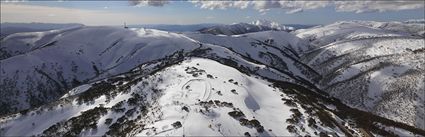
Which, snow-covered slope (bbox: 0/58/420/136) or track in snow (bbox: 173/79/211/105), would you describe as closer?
snow-covered slope (bbox: 0/58/420/136)

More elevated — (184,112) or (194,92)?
(194,92)

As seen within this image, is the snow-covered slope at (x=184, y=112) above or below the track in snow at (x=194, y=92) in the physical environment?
below

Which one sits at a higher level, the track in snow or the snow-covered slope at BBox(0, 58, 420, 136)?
the track in snow

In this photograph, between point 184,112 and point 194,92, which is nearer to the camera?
point 184,112

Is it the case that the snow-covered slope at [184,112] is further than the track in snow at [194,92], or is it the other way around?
the track in snow at [194,92]

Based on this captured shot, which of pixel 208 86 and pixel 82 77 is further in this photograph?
pixel 82 77

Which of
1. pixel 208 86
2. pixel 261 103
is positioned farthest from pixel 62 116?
pixel 261 103

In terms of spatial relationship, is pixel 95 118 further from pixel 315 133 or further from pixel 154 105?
pixel 315 133

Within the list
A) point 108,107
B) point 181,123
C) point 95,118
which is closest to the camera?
point 181,123

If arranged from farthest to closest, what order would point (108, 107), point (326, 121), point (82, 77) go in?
point (82, 77)
point (108, 107)
point (326, 121)

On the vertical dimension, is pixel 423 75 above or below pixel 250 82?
below
